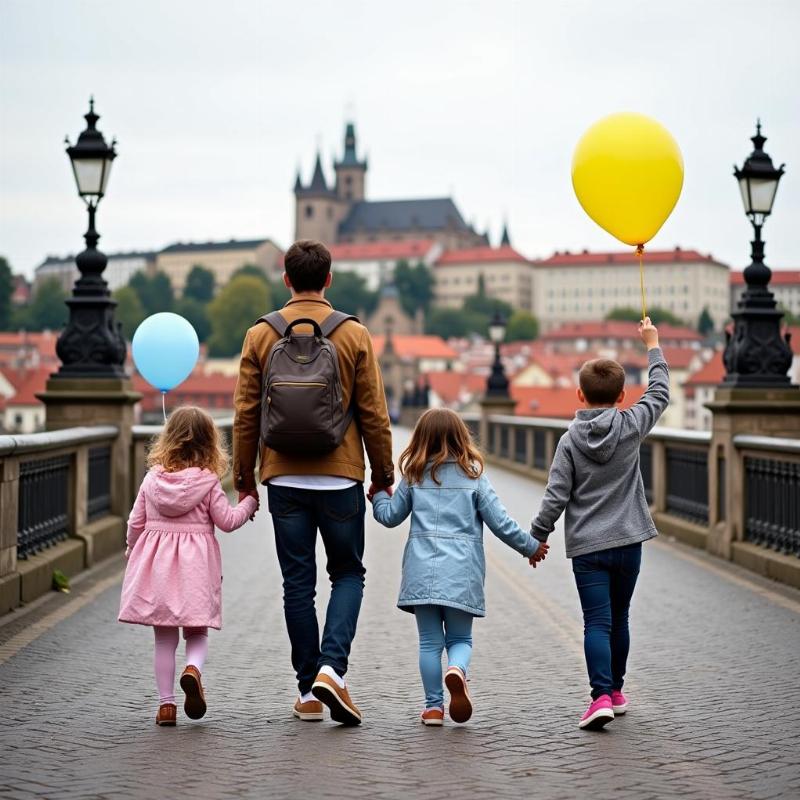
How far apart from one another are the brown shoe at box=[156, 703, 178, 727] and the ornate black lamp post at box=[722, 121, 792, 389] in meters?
8.79

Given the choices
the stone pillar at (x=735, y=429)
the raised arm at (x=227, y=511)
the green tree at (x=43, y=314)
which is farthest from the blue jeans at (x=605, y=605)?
the green tree at (x=43, y=314)

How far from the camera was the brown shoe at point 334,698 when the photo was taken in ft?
20.4

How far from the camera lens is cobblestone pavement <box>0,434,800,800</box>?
211 inches

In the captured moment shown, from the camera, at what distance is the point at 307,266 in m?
6.57

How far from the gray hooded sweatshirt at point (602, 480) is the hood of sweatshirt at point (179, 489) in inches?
55.0

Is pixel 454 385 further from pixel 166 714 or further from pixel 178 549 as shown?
pixel 166 714

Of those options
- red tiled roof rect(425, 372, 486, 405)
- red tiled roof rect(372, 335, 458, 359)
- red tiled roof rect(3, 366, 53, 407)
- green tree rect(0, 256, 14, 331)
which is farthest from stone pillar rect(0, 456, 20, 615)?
red tiled roof rect(372, 335, 458, 359)

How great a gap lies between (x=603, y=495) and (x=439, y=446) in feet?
2.37

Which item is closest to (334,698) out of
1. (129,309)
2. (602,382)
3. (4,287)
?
(602,382)

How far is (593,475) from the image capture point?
6562mm

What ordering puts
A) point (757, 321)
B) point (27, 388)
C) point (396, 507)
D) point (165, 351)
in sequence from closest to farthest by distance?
point (396, 507) → point (165, 351) → point (757, 321) → point (27, 388)

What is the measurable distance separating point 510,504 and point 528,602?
9.74 meters

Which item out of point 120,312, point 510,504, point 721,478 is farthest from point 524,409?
point 120,312

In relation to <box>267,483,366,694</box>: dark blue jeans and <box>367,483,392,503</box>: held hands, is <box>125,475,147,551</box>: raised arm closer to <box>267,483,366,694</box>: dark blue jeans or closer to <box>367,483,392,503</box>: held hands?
<box>267,483,366,694</box>: dark blue jeans
